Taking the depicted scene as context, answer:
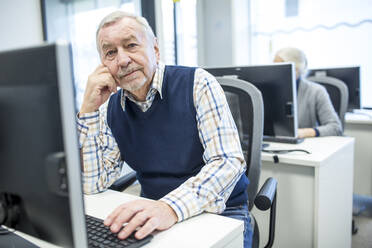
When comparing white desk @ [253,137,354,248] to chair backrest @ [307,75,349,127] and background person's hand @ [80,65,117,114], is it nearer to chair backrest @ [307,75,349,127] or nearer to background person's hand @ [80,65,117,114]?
chair backrest @ [307,75,349,127]

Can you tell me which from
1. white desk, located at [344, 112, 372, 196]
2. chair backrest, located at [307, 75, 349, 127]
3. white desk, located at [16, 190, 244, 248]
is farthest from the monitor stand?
white desk, located at [344, 112, 372, 196]

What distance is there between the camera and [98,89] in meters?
1.09

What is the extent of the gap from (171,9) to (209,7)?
2.32ft

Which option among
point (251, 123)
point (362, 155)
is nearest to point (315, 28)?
point (362, 155)

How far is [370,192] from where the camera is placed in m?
2.76

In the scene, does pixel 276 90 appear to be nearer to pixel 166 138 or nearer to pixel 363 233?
pixel 166 138

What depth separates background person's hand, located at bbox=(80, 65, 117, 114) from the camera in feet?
3.53

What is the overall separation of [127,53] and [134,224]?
23.1 inches

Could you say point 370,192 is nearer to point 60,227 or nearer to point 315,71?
point 315,71

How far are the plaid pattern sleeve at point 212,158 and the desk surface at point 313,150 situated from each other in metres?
0.61

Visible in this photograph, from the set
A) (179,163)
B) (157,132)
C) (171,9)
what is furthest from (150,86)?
(171,9)

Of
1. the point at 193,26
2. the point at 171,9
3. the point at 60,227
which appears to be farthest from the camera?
the point at 193,26

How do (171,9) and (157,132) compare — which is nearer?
(157,132)

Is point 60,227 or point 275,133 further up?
point 60,227
